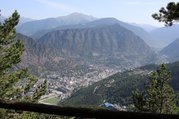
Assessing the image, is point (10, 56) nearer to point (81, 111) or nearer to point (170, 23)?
point (170, 23)

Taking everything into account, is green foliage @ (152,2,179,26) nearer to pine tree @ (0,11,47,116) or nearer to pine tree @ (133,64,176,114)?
Result: pine tree @ (0,11,47,116)

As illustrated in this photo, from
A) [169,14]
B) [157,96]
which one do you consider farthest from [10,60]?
[157,96]

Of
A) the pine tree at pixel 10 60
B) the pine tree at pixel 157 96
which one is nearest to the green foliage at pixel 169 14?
the pine tree at pixel 10 60

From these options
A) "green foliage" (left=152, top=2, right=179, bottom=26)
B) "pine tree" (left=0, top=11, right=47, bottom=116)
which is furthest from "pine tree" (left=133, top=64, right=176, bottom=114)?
"green foliage" (left=152, top=2, right=179, bottom=26)

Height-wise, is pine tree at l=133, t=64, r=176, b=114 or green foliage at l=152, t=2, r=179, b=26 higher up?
green foliage at l=152, t=2, r=179, b=26

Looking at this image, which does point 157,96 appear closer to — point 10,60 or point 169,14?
point 10,60

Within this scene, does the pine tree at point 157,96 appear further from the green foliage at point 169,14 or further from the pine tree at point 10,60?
the green foliage at point 169,14
